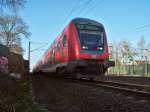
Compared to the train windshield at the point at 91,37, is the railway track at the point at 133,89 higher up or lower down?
lower down

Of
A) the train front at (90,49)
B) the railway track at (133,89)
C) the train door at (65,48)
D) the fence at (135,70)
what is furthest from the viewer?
the fence at (135,70)

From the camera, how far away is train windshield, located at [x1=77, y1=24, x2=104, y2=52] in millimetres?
16219

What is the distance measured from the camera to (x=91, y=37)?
16.6 metres

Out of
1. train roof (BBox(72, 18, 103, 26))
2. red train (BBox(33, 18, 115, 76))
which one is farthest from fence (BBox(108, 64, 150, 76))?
red train (BBox(33, 18, 115, 76))

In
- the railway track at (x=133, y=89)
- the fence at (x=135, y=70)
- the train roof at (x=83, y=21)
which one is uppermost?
the train roof at (x=83, y=21)

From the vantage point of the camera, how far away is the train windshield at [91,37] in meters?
16.2

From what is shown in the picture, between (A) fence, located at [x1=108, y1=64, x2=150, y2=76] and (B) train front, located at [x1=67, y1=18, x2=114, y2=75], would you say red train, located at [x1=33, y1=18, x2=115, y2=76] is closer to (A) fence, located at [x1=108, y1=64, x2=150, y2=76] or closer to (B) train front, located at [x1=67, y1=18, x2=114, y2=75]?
(B) train front, located at [x1=67, y1=18, x2=114, y2=75]

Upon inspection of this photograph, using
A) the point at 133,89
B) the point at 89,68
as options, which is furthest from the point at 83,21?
the point at 133,89

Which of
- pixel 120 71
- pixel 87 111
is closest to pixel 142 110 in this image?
pixel 87 111

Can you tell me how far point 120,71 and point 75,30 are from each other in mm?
40387

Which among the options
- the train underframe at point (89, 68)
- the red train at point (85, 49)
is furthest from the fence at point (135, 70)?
the train underframe at point (89, 68)

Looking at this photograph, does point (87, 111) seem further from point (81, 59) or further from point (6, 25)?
point (6, 25)

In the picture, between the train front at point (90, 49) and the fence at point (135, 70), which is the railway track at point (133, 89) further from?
the fence at point (135, 70)

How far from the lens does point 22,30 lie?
6116cm
